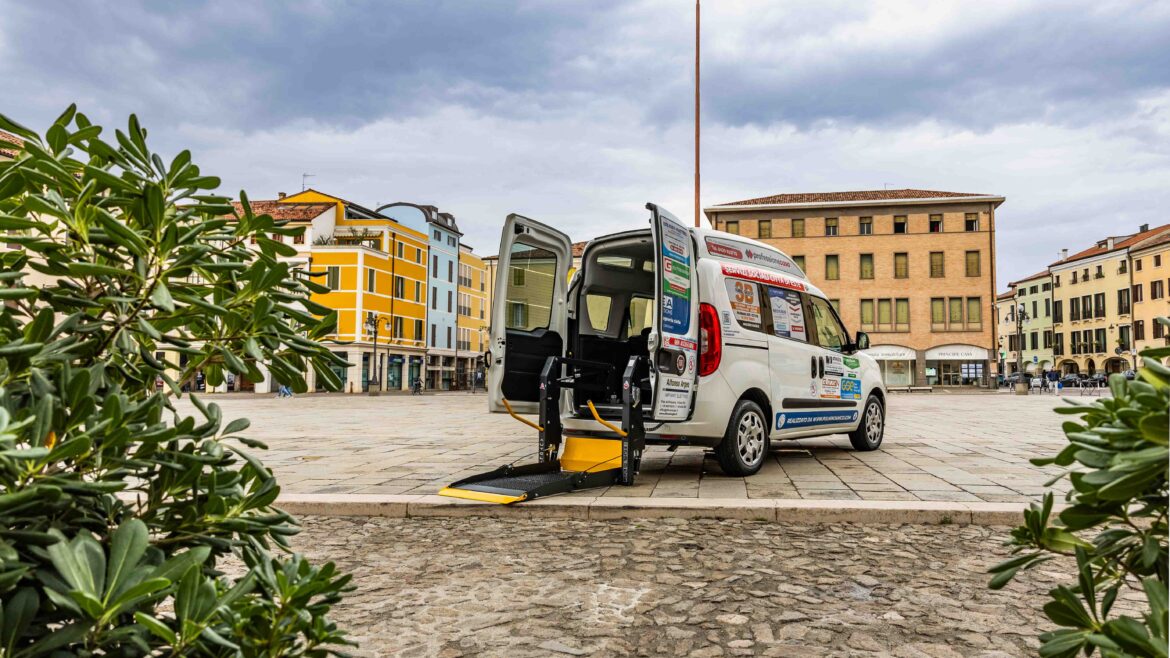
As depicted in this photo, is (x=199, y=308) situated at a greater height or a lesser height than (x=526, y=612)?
greater

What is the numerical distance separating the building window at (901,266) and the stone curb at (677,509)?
2019 inches

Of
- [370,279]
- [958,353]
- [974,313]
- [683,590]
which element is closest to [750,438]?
[683,590]

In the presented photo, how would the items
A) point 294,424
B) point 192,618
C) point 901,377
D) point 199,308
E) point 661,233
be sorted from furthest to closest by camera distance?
1. point 901,377
2. point 294,424
3. point 661,233
4. point 199,308
5. point 192,618

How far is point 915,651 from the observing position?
3045 mm

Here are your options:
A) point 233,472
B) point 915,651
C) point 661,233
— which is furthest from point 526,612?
point 661,233

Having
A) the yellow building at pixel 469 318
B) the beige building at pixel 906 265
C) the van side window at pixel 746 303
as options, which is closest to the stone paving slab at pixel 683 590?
the van side window at pixel 746 303

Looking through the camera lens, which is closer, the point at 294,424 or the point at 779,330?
the point at 779,330

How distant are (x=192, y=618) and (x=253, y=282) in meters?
0.61

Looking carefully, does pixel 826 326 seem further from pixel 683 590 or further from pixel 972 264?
pixel 972 264

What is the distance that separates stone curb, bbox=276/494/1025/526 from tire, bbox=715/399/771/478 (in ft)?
4.46

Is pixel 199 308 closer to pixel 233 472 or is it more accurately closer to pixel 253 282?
pixel 253 282

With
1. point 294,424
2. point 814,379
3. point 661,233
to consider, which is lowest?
point 294,424

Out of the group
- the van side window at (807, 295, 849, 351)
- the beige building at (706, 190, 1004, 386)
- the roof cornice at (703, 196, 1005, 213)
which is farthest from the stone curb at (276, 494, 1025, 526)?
the roof cornice at (703, 196, 1005, 213)

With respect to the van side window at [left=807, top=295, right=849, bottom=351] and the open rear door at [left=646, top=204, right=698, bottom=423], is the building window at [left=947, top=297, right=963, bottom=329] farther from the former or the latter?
the open rear door at [left=646, top=204, right=698, bottom=423]
